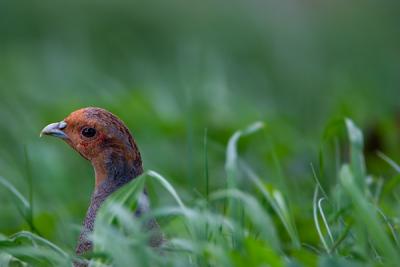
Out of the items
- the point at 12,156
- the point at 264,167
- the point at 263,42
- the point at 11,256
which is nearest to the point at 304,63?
the point at 263,42

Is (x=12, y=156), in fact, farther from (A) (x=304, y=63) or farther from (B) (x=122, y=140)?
(A) (x=304, y=63)

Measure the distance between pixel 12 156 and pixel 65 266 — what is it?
2.70m

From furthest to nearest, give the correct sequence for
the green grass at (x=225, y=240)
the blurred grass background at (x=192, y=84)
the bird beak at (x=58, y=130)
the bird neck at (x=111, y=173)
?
the blurred grass background at (x=192, y=84), the bird beak at (x=58, y=130), the bird neck at (x=111, y=173), the green grass at (x=225, y=240)

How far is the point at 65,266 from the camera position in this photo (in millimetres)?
3018

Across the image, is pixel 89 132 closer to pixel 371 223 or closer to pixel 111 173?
pixel 111 173

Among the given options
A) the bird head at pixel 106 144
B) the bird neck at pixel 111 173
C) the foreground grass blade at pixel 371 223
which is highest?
the bird head at pixel 106 144

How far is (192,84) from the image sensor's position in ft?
23.3

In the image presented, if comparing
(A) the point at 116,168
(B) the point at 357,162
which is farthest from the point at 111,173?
(B) the point at 357,162

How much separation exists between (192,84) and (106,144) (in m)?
3.40

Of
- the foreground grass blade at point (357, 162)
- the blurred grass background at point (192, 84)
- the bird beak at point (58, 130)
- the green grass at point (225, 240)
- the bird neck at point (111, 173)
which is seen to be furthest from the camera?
the blurred grass background at point (192, 84)

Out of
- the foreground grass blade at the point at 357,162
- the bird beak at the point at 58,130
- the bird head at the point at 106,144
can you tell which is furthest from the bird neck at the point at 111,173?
the foreground grass blade at the point at 357,162

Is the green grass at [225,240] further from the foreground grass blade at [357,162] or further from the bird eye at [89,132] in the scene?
the bird eye at [89,132]

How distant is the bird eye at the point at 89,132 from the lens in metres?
3.77

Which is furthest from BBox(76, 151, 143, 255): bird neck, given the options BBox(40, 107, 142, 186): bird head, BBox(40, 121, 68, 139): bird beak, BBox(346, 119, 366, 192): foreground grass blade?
BBox(346, 119, 366, 192): foreground grass blade
